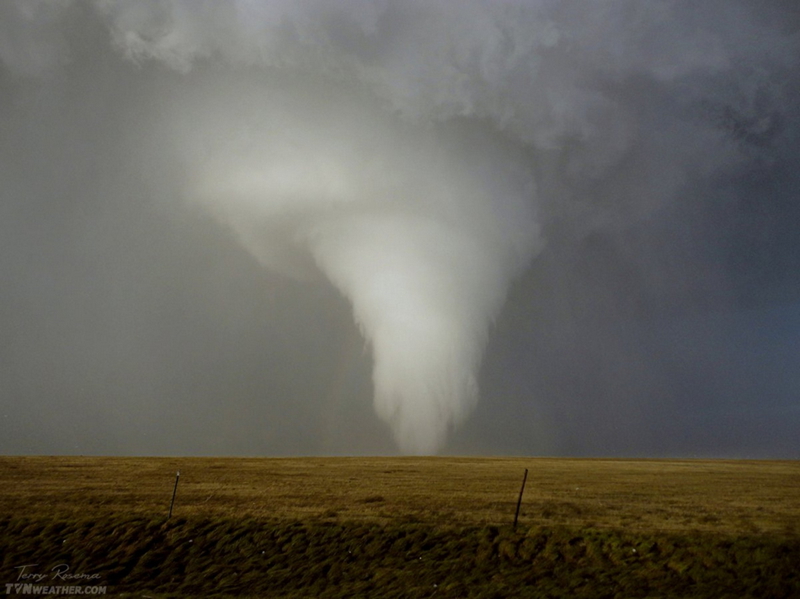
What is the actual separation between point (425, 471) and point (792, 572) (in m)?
44.1

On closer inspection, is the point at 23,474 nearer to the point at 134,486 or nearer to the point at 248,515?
the point at 134,486

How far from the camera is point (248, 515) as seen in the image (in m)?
40.0

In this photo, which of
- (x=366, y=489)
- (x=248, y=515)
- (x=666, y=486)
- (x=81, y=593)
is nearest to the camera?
(x=81, y=593)

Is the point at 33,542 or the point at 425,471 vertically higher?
the point at 425,471

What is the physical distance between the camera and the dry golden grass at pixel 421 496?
38625 millimetres

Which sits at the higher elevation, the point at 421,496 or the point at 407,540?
the point at 421,496

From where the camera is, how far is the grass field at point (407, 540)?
1177 inches

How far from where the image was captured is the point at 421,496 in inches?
1863

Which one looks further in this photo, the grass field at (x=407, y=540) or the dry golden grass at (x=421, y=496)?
the dry golden grass at (x=421, y=496)

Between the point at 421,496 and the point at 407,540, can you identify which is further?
the point at 421,496

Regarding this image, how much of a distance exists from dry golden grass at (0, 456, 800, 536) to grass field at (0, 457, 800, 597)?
9.9 inches

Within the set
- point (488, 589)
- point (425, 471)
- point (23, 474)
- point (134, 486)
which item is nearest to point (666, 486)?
point (425, 471)

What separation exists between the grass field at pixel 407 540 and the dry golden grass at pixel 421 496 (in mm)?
251

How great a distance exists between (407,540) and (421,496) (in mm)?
12303
